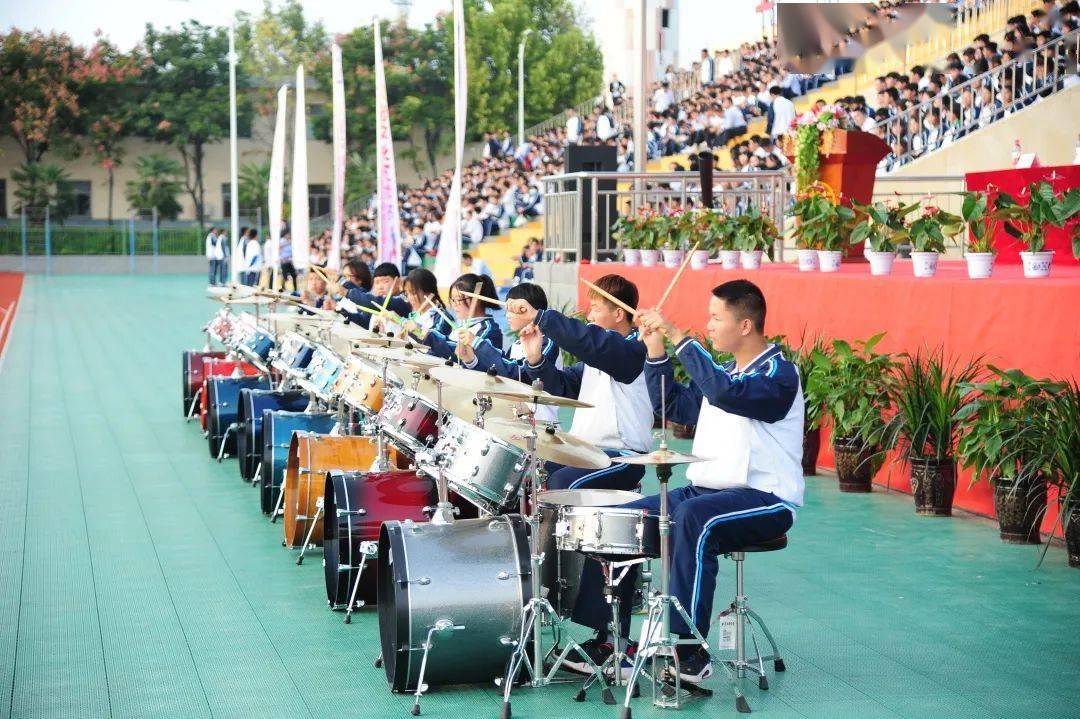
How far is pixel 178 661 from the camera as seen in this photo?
6.08 meters

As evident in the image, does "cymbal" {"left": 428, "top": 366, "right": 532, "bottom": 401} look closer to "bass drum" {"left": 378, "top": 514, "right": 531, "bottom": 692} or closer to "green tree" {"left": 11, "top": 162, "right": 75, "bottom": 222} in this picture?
"bass drum" {"left": 378, "top": 514, "right": 531, "bottom": 692}

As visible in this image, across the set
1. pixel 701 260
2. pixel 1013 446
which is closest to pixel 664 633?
pixel 1013 446

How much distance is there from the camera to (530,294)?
701 centimetres

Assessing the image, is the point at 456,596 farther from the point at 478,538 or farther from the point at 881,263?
the point at 881,263

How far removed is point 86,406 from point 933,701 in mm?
11278

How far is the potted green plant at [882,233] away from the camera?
1069 centimetres

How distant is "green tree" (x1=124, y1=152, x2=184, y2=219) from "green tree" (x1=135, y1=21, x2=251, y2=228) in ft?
3.15

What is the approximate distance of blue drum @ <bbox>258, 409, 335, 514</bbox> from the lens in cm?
884

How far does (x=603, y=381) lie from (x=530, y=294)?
0.62 m

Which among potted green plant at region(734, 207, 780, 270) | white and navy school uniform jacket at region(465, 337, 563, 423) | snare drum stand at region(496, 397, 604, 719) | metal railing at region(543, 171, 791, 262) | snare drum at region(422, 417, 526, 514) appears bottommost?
snare drum stand at region(496, 397, 604, 719)

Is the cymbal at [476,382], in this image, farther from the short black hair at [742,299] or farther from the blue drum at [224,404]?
the blue drum at [224,404]

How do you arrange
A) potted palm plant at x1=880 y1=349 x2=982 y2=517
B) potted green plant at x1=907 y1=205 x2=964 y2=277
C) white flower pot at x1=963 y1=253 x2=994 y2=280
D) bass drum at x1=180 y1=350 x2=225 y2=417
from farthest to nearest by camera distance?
1. bass drum at x1=180 y1=350 x2=225 y2=417
2. potted green plant at x1=907 y1=205 x2=964 y2=277
3. white flower pot at x1=963 y1=253 x2=994 y2=280
4. potted palm plant at x1=880 y1=349 x2=982 y2=517

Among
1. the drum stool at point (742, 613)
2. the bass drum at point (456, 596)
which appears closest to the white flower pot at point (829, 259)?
the drum stool at point (742, 613)

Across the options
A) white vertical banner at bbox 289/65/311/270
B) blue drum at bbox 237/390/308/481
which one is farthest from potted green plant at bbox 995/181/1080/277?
white vertical banner at bbox 289/65/311/270
